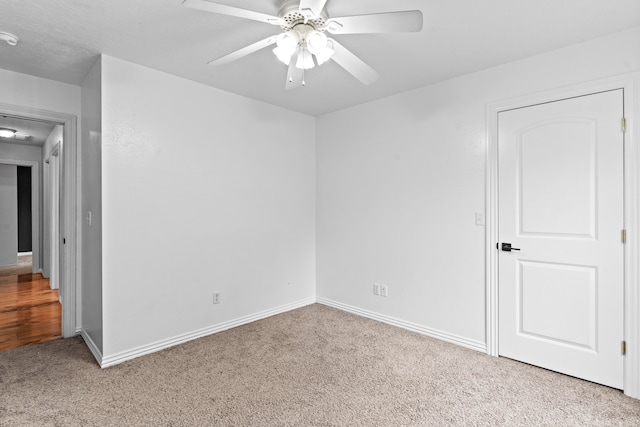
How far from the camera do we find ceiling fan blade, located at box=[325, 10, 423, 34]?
1.47m

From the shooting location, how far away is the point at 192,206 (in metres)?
3.09

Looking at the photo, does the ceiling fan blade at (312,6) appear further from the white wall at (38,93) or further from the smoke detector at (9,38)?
the white wall at (38,93)

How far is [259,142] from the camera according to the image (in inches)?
143

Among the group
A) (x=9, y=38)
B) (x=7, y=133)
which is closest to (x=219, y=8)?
(x=9, y=38)

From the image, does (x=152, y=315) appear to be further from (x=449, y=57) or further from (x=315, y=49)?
(x=449, y=57)

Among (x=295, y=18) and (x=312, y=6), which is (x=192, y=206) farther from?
(x=312, y=6)

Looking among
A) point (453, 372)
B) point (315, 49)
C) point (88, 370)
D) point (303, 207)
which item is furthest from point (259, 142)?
point (453, 372)

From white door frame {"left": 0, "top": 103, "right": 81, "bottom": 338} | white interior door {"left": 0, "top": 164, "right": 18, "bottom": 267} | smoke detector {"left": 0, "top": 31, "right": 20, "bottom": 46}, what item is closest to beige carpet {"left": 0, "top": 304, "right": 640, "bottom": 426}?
white door frame {"left": 0, "top": 103, "right": 81, "bottom": 338}

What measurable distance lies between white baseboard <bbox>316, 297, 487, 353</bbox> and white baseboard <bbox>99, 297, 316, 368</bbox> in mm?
486

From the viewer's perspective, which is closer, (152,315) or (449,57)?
(449,57)

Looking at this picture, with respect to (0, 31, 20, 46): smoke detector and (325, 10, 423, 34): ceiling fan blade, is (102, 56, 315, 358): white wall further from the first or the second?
(325, 10, 423, 34): ceiling fan blade

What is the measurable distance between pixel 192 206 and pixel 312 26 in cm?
196

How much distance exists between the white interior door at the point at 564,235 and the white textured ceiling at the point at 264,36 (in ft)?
1.78

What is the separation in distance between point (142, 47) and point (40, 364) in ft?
8.31
